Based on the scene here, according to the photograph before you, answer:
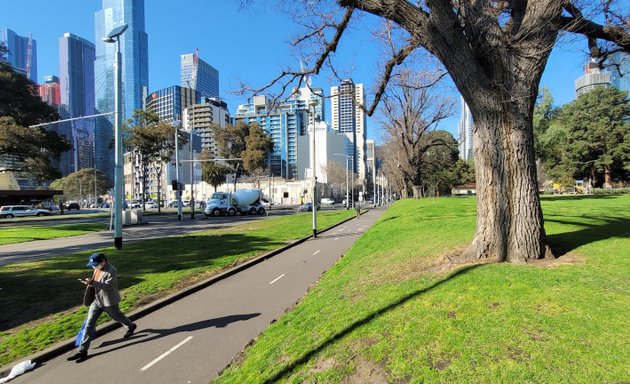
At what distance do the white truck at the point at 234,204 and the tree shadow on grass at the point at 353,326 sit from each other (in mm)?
43063

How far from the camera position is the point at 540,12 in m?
7.20

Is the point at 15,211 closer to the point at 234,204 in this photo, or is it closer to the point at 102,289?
the point at 234,204

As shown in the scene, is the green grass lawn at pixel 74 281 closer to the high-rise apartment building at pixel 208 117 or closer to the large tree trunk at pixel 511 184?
the large tree trunk at pixel 511 184

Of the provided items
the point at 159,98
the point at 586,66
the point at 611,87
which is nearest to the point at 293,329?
the point at 586,66

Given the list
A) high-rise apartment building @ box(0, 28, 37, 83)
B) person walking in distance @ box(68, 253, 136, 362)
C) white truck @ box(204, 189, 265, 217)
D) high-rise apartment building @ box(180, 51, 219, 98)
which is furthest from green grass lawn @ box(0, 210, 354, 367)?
high-rise apartment building @ box(0, 28, 37, 83)

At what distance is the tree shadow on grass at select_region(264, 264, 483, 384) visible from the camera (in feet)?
15.4

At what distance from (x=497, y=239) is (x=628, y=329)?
3377mm

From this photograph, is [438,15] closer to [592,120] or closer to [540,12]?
[540,12]

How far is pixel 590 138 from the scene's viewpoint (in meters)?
57.8

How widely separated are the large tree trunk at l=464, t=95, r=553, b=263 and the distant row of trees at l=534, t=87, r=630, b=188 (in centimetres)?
5419

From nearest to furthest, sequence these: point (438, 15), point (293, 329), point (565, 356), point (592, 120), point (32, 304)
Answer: point (565, 356), point (293, 329), point (438, 15), point (32, 304), point (592, 120)

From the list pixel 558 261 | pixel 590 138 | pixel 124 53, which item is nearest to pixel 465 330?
pixel 558 261

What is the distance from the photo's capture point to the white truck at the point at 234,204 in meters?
47.7

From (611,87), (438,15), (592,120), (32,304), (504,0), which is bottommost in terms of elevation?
(32,304)
